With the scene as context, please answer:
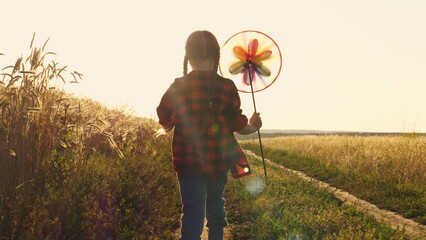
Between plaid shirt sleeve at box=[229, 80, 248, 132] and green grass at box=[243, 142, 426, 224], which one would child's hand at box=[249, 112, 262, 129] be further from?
green grass at box=[243, 142, 426, 224]

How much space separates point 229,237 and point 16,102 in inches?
135

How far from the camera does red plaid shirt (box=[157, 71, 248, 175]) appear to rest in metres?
4.09

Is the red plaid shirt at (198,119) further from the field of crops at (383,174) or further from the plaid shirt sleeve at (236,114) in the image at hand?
the field of crops at (383,174)

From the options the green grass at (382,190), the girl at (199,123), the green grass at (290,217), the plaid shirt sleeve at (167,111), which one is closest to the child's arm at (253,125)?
the girl at (199,123)

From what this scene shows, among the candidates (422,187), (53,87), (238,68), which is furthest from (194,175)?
(422,187)

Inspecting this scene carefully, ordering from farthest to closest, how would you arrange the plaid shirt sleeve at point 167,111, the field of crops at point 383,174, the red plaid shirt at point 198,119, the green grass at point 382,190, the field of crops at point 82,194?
the field of crops at point 383,174 < the green grass at point 382,190 < the field of crops at point 82,194 < the plaid shirt sleeve at point 167,111 < the red plaid shirt at point 198,119

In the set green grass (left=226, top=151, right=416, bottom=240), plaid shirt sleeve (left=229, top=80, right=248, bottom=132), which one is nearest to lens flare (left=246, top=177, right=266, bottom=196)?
green grass (left=226, top=151, right=416, bottom=240)

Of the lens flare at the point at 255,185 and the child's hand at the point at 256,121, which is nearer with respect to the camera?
the child's hand at the point at 256,121

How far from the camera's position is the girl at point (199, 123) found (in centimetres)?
409

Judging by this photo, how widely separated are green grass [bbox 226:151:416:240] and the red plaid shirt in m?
1.86

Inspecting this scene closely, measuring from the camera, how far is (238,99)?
14.3 ft

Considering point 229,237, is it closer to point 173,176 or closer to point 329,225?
point 329,225

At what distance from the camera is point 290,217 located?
6422mm

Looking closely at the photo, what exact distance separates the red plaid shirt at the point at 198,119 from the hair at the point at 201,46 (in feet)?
0.55
